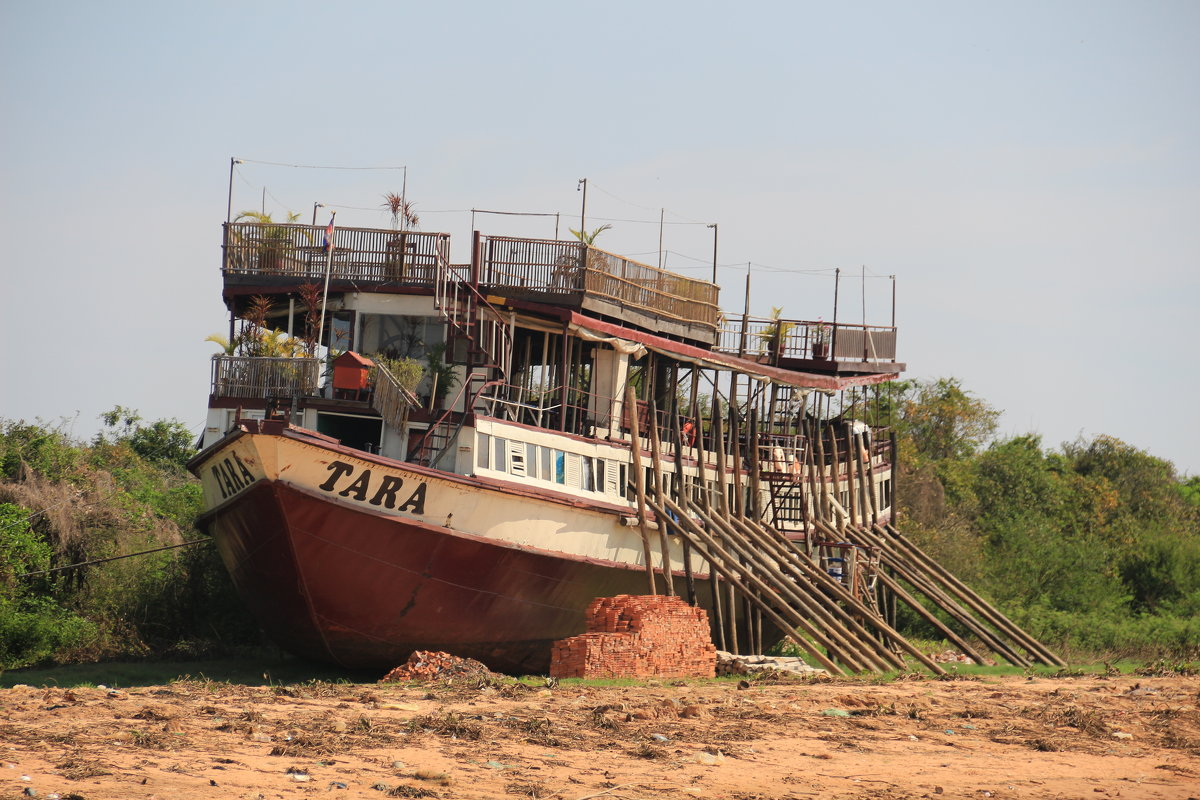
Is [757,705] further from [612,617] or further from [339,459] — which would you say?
[339,459]

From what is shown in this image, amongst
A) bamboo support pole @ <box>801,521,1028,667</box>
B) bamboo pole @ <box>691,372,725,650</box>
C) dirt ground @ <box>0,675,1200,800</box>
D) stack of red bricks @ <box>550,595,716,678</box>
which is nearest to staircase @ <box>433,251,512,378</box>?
bamboo pole @ <box>691,372,725,650</box>

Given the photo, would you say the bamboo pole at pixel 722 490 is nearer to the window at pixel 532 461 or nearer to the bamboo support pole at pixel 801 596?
the bamboo support pole at pixel 801 596

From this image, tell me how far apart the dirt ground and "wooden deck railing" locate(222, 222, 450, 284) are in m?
9.03

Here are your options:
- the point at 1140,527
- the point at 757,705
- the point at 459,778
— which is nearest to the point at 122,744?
the point at 459,778

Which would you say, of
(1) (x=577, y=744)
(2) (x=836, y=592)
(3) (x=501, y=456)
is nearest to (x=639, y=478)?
(3) (x=501, y=456)

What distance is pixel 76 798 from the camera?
1138cm

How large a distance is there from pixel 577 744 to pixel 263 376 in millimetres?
12342

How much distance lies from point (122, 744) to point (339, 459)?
9.30m

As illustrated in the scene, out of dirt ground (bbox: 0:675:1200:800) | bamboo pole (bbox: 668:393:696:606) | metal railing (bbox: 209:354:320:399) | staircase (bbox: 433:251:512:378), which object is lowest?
dirt ground (bbox: 0:675:1200:800)

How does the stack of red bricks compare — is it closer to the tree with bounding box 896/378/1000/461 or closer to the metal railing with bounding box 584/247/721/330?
the metal railing with bounding box 584/247/721/330

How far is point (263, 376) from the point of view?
2512 cm

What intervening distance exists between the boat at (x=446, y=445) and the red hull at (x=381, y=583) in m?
0.04

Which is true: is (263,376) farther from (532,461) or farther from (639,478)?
(639,478)

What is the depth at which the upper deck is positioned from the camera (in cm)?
2608
